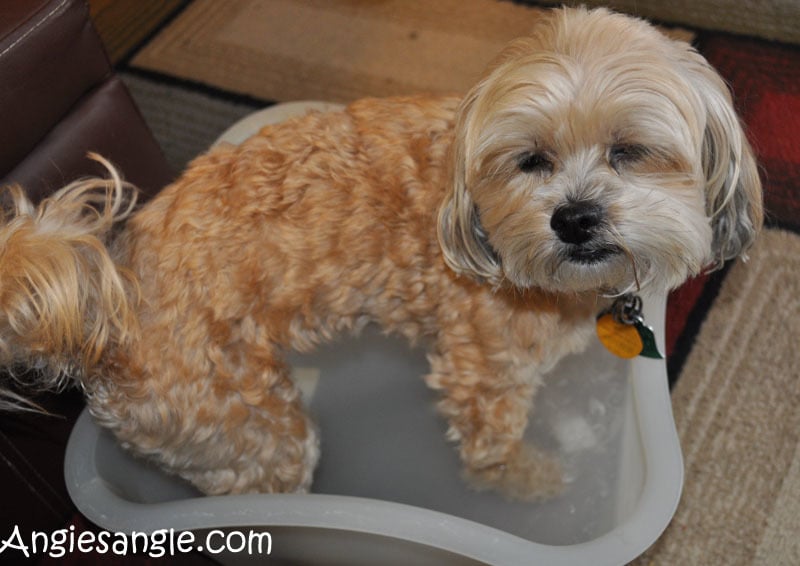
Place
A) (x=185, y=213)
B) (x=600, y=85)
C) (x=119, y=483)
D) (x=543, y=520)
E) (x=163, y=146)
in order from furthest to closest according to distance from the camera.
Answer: (x=163, y=146) → (x=543, y=520) → (x=119, y=483) → (x=185, y=213) → (x=600, y=85)

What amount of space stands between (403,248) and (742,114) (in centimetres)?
79

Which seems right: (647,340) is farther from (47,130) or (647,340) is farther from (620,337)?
(47,130)

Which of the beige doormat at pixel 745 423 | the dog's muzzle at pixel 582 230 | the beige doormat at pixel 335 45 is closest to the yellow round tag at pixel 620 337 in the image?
the dog's muzzle at pixel 582 230

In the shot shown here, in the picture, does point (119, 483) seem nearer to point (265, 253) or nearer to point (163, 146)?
point (265, 253)

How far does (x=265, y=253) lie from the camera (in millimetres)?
1234

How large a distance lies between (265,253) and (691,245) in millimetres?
613

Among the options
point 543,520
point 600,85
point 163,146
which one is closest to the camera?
point 600,85

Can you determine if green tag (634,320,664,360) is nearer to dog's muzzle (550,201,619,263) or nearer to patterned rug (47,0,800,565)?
dog's muzzle (550,201,619,263)

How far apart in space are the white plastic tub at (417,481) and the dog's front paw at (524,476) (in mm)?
30

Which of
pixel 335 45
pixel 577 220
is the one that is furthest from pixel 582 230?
pixel 335 45

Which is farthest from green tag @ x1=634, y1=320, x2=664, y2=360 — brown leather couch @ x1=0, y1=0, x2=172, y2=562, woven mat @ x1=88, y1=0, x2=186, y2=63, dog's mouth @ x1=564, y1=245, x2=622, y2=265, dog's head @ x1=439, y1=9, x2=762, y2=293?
woven mat @ x1=88, y1=0, x2=186, y2=63

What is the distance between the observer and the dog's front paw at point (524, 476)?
Answer: 4.83ft

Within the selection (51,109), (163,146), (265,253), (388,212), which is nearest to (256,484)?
(265,253)

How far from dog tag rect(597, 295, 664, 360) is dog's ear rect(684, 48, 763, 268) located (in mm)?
161
